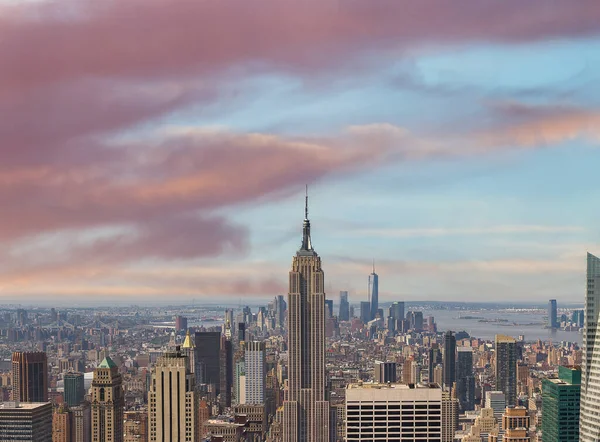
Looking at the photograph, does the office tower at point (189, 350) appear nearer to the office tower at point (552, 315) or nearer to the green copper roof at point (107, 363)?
the green copper roof at point (107, 363)

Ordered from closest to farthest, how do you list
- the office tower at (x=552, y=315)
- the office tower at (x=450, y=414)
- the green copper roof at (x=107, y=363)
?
the office tower at (x=552, y=315) → the office tower at (x=450, y=414) → the green copper roof at (x=107, y=363)

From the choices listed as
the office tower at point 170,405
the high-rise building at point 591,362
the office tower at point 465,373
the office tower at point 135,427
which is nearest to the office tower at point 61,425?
the office tower at point 135,427

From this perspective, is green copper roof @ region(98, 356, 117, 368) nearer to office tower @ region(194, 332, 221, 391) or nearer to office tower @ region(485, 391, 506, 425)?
office tower @ region(194, 332, 221, 391)

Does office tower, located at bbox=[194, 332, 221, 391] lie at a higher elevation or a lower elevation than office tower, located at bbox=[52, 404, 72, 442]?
higher

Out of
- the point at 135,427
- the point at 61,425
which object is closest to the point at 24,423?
the point at 61,425

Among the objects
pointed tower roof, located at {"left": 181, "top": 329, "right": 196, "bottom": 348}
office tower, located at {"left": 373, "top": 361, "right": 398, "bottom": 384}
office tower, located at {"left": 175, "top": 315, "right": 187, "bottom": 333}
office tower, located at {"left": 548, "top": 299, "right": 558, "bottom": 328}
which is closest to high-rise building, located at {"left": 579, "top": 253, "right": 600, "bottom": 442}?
office tower, located at {"left": 548, "top": 299, "right": 558, "bottom": 328}

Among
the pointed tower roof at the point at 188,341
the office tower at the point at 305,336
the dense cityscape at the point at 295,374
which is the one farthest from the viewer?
the office tower at the point at 305,336

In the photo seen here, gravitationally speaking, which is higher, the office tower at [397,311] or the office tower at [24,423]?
the office tower at [397,311]

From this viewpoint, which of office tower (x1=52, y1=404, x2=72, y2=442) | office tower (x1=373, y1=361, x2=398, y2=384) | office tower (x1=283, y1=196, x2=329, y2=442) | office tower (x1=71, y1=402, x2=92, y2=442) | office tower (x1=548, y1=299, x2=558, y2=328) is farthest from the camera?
office tower (x1=283, y1=196, x2=329, y2=442)
